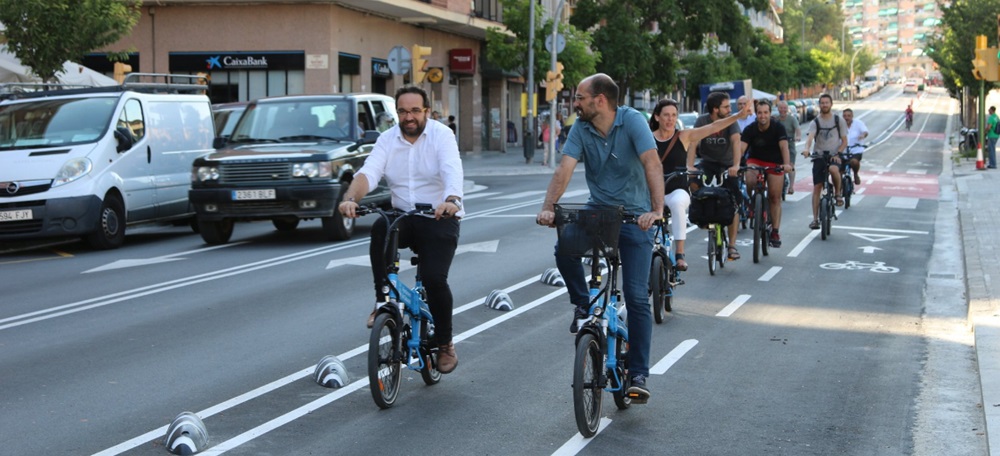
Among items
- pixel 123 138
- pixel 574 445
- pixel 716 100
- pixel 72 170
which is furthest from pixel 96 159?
pixel 574 445

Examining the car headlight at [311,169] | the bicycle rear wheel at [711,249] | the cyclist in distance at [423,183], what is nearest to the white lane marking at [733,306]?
the bicycle rear wheel at [711,249]

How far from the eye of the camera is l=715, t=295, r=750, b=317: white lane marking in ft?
34.8

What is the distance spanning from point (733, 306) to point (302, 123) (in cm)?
764

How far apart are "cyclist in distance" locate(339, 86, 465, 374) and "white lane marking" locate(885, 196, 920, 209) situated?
17.5 meters

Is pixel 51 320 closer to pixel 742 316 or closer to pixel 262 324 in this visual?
pixel 262 324

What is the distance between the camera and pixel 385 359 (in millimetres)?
6820

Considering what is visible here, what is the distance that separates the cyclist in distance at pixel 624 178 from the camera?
6613 millimetres

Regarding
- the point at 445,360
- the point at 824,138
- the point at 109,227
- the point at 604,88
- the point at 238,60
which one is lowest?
the point at 445,360

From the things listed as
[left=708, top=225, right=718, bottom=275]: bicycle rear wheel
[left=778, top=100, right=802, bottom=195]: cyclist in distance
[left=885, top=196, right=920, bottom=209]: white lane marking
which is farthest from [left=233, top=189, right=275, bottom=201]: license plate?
[left=885, top=196, right=920, bottom=209]: white lane marking

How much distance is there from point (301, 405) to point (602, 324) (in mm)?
1761

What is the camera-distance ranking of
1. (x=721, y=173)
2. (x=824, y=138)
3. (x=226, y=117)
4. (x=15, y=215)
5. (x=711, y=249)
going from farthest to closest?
(x=226, y=117) < (x=824, y=138) < (x=15, y=215) < (x=721, y=173) < (x=711, y=249)

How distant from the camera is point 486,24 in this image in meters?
47.8

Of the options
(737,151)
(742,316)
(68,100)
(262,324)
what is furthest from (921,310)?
(68,100)

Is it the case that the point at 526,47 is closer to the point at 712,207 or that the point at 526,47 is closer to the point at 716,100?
the point at 716,100
